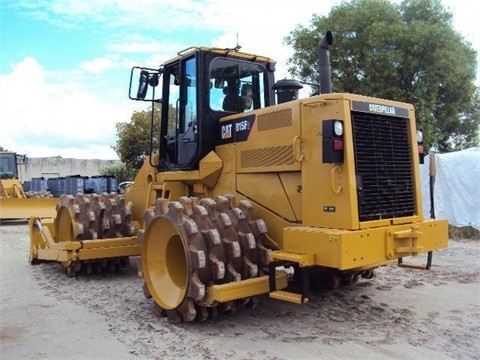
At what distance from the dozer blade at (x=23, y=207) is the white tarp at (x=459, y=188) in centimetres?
1109

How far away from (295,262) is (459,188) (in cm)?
830

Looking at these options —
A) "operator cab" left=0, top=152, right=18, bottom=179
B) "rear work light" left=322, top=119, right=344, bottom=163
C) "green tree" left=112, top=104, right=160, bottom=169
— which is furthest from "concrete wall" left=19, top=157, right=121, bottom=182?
"rear work light" left=322, top=119, right=344, bottom=163

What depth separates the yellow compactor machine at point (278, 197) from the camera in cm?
464

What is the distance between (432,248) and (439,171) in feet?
24.0

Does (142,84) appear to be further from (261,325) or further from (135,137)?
(135,137)

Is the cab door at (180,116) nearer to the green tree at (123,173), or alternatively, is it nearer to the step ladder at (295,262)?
the step ladder at (295,262)

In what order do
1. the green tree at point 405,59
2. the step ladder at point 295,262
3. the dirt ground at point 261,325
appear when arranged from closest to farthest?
the dirt ground at point 261,325 < the step ladder at point 295,262 < the green tree at point 405,59

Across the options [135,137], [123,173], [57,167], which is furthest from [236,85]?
[57,167]

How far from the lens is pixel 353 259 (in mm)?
4383

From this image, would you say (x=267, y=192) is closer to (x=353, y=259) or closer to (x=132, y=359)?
(x=353, y=259)

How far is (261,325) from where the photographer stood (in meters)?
4.99

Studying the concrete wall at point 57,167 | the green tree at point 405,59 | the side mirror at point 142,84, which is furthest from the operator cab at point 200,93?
the concrete wall at point 57,167

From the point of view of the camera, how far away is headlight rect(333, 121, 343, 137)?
4.56 meters

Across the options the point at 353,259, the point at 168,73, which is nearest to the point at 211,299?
the point at 353,259
